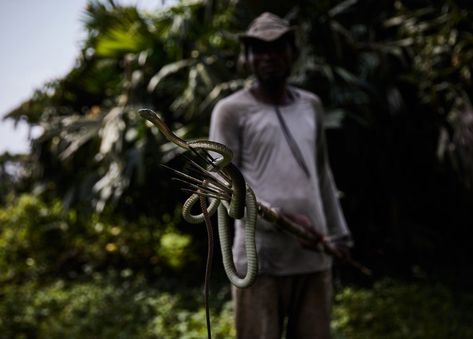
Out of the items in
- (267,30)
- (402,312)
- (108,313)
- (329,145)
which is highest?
(267,30)

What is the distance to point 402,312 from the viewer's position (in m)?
3.89

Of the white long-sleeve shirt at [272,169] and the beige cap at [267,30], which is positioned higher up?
the beige cap at [267,30]

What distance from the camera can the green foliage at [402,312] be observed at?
140 inches

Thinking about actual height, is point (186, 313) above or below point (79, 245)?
above

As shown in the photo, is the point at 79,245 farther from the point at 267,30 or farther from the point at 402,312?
the point at 267,30

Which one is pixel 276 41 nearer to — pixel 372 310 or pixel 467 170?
pixel 467 170

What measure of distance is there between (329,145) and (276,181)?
283 centimetres

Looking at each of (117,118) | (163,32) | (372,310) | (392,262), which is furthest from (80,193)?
(392,262)

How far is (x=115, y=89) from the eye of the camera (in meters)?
5.11

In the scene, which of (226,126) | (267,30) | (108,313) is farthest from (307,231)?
(108,313)

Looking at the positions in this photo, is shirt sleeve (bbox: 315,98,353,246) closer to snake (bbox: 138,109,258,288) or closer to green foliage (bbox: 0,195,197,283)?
snake (bbox: 138,109,258,288)

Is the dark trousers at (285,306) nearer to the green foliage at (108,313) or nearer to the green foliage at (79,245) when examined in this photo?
the green foliage at (108,313)

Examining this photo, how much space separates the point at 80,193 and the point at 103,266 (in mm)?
1765

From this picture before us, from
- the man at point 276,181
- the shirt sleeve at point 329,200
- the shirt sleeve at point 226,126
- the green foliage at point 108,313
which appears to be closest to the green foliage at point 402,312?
the green foliage at point 108,313
